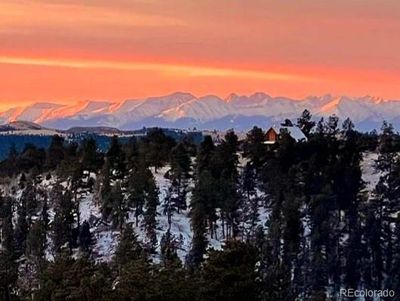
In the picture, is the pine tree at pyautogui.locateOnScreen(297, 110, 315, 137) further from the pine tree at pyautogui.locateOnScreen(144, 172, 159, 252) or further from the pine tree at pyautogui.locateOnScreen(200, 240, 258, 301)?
the pine tree at pyautogui.locateOnScreen(200, 240, 258, 301)

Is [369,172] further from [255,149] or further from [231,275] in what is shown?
[231,275]

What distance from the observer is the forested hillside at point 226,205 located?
102m

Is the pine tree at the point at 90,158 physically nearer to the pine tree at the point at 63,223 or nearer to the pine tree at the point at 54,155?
the pine tree at the point at 54,155

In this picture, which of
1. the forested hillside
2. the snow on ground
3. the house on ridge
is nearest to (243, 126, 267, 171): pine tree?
the forested hillside

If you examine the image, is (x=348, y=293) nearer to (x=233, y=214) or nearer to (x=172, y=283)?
(x=233, y=214)

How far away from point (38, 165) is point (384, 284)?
61.0 m

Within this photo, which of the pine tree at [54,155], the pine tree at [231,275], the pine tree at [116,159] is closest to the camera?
the pine tree at [231,275]

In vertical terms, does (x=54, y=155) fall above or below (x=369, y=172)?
above

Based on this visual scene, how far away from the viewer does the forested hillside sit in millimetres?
101688

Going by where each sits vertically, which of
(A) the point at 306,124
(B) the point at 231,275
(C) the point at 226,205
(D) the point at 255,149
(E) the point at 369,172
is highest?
(A) the point at 306,124

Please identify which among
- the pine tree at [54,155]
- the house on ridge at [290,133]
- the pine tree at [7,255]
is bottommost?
the pine tree at [7,255]

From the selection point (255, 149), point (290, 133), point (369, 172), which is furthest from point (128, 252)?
point (290, 133)

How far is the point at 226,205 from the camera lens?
109 meters

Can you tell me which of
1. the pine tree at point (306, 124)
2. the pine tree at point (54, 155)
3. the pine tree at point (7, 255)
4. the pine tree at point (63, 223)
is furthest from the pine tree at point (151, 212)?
the pine tree at point (306, 124)
